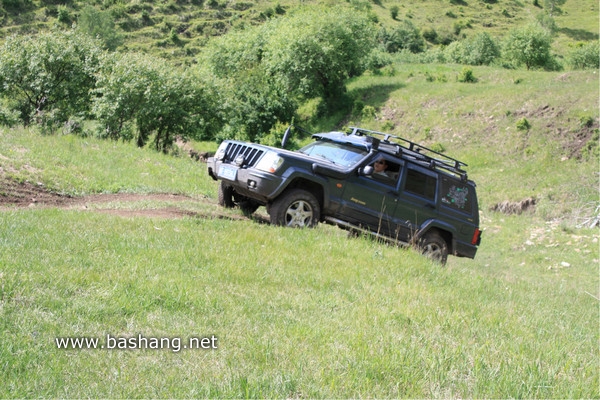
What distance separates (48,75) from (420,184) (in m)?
23.6

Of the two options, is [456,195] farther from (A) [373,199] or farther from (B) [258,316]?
(B) [258,316]

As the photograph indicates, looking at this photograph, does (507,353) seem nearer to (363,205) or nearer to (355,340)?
(355,340)

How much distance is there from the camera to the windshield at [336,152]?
32.8 ft

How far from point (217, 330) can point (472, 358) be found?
1952 millimetres

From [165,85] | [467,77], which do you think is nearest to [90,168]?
[165,85]

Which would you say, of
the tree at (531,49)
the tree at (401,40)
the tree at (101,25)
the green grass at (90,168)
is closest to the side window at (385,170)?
the green grass at (90,168)

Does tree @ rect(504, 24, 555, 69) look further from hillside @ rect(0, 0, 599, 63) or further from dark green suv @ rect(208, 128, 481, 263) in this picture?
dark green suv @ rect(208, 128, 481, 263)

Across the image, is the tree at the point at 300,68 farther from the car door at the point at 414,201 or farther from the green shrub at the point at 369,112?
the car door at the point at 414,201

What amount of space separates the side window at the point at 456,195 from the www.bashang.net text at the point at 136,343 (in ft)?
26.0

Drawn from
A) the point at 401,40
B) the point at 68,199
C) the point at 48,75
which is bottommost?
the point at 68,199

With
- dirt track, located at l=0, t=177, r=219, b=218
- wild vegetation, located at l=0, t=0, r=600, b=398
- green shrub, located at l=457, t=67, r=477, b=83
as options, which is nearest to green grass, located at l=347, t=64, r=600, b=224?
wild vegetation, located at l=0, t=0, r=600, b=398

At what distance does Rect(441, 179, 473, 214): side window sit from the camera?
10.9 meters

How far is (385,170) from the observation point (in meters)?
10.1

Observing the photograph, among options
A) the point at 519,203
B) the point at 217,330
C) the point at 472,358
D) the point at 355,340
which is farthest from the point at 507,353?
the point at 519,203
